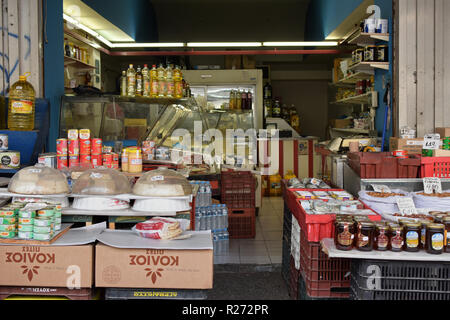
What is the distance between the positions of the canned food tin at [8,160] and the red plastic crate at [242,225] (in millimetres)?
2879

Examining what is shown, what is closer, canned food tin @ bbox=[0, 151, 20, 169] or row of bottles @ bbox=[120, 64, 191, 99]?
canned food tin @ bbox=[0, 151, 20, 169]

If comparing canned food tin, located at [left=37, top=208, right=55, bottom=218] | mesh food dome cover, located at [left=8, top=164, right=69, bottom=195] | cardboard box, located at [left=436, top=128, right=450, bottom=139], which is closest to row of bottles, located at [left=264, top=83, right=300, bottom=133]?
cardboard box, located at [left=436, top=128, right=450, bottom=139]

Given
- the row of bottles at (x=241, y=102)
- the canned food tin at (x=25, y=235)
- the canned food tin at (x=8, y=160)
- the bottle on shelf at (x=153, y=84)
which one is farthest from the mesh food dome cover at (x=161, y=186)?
the row of bottles at (x=241, y=102)

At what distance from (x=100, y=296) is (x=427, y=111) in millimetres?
4173

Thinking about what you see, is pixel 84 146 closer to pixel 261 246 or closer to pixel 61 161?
pixel 61 161

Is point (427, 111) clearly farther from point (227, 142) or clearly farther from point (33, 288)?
point (33, 288)

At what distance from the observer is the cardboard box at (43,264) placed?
2.39 metres

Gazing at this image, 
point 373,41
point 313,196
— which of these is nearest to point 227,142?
point 373,41

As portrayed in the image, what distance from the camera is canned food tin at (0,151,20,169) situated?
4.09 meters

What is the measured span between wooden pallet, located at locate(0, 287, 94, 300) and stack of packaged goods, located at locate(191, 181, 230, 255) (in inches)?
120

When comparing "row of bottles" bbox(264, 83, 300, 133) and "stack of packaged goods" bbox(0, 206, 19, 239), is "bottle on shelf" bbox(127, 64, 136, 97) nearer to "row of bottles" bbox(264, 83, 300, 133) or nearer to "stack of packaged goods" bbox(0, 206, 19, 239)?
"stack of packaged goods" bbox(0, 206, 19, 239)

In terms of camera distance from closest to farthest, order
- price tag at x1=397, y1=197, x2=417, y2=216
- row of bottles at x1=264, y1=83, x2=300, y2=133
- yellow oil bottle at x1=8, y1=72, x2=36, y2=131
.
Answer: price tag at x1=397, y1=197, x2=417, y2=216 < yellow oil bottle at x1=8, y1=72, x2=36, y2=131 < row of bottles at x1=264, y1=83, x2=300, y2=133

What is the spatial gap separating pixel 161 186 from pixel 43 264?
0.88m

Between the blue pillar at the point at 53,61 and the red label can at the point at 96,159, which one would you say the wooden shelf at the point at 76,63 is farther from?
the red label can at the point at 96,159
